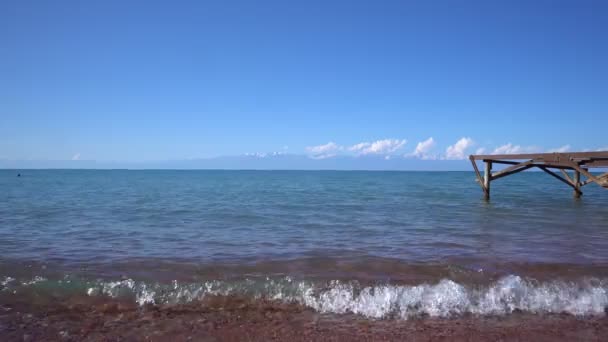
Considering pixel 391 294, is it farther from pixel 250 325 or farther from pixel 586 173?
pixel 586 173

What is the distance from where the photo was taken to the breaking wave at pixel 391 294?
591 centimetres

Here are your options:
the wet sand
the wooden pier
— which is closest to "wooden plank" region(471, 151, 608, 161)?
the wooden pier

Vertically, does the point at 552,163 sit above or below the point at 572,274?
above

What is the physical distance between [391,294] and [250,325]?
2487 millimetres

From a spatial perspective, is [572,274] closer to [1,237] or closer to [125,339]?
[125,339]

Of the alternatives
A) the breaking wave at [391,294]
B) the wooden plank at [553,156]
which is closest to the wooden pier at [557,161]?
the wooden plank at [553,156]

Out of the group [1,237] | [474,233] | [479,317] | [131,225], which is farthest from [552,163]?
[1,237]

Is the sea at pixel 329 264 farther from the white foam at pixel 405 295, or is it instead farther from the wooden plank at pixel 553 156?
the wooden plank at pixel 553 156

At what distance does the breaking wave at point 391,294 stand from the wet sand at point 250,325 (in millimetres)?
269

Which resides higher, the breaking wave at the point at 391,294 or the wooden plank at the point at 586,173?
the wooden plank at the point at 586,173

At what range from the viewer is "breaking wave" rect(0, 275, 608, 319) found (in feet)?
19.4

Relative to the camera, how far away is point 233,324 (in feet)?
17.7

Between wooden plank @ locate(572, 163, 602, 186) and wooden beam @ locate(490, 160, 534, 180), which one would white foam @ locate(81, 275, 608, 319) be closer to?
wooden plank @ locate(572, 163, 602, 186)

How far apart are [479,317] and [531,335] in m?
0.76
